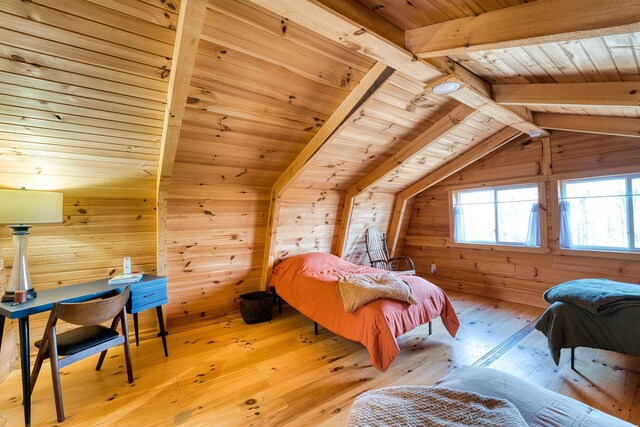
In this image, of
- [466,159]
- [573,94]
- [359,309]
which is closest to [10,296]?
[359,309]

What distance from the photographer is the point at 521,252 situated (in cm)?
395

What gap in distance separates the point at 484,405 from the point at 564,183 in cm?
394

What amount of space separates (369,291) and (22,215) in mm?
2564

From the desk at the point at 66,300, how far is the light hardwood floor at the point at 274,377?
332mm

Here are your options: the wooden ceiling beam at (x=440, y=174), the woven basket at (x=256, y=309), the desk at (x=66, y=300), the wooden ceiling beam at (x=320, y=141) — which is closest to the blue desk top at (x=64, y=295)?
the desk at (x=66, y=300)

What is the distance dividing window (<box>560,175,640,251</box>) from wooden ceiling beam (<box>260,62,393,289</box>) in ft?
10.2

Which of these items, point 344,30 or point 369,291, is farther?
point 369,291

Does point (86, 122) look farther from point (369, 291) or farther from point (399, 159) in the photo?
point (399, 159)

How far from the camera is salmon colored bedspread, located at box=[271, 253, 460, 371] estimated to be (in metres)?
2.20

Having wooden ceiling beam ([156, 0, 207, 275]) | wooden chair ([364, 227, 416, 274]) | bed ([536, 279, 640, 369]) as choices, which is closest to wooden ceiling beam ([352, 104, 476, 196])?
wooden chair ([364, 227, 416, 274])

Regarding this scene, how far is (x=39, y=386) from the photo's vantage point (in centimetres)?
214

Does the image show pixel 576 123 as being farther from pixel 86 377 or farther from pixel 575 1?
pixel 86 377

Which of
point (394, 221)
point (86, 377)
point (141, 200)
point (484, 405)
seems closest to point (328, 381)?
point (484, 405)

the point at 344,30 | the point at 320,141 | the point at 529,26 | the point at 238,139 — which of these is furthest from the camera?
the point at 320,141
